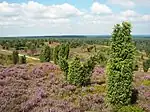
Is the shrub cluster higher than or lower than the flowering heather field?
higher

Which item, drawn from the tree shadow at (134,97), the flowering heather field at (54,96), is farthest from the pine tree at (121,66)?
the tree shadow at (134,97)

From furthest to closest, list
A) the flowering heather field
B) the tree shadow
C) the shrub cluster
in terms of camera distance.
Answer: the shrub cluster
the tree shadow
the flowering heather field

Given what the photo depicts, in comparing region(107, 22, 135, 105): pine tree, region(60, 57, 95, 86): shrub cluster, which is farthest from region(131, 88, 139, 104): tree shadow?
region(60, 57, 95, 86): shrub cluster

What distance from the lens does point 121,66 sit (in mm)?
24578

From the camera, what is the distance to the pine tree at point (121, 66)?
2462 centimetres

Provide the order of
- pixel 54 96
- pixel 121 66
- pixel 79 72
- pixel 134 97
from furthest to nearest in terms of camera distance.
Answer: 1. pixel 79 72
2. pixel 54 96
3. pixel 134 97
4. pixel 121 66

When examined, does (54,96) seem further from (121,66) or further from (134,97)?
(121,66)

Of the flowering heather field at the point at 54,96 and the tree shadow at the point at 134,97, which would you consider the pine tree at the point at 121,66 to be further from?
the tree shadow at the point at 134,97

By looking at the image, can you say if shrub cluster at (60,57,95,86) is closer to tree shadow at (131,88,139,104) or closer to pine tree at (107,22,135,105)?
tree shadow at (131,88,139,104)

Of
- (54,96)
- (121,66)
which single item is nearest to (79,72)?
(54,96)

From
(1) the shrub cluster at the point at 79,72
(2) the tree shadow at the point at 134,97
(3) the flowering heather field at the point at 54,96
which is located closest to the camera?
(3) the flowering heather field at the point at 54,96

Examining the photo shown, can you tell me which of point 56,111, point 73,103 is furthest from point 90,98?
point 56,111

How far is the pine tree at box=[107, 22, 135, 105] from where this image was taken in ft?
80.8

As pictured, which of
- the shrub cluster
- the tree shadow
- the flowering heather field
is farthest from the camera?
the shrub cluster
